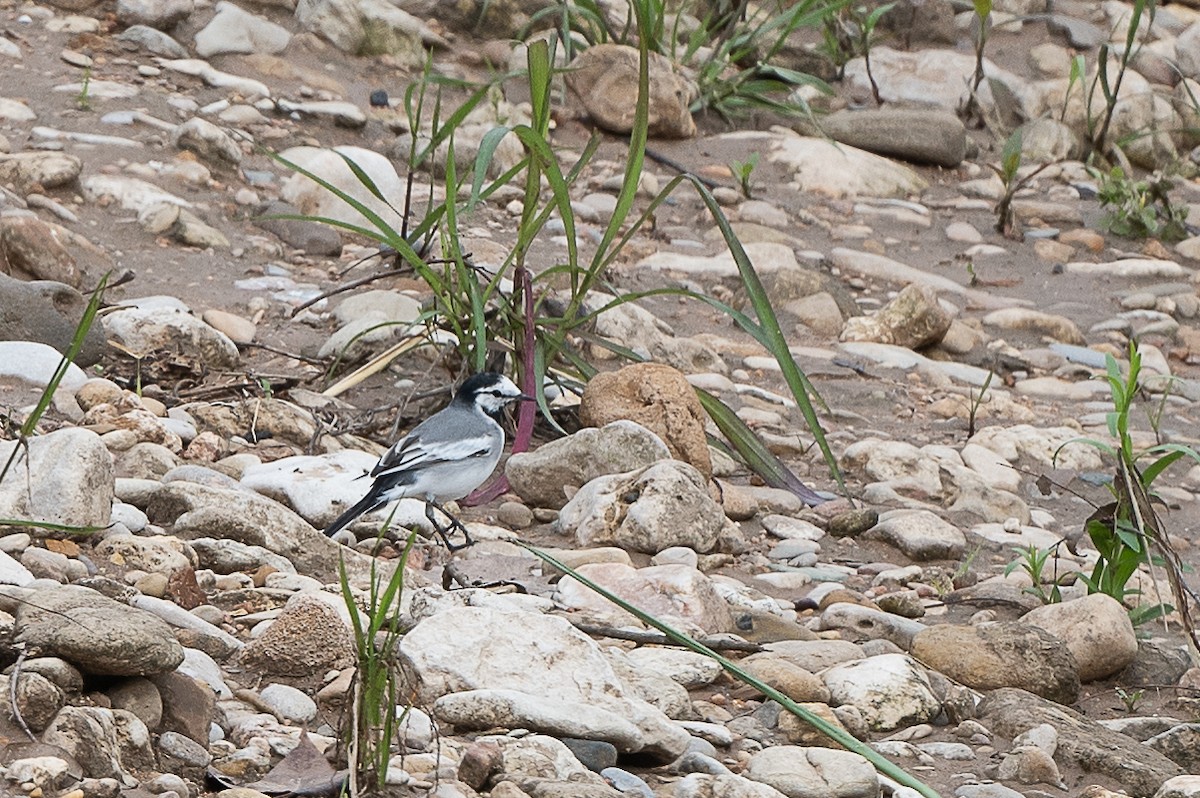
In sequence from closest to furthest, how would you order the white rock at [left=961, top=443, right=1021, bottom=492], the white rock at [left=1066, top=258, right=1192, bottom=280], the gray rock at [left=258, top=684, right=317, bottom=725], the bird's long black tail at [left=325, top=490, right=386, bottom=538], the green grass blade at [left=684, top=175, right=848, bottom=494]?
the gray rock at [left=258, top=684, right=317, bottom=725], the bird's long black tail at [left=325, top=490, right=386, bottom=538], the green grass blade at [left=684, top=175, right=848, bottom=494], the white rock at [left=961, top=443, right=1021, bottom=492], the white rock at [left=1066, top=258, right=1192, bottom=280]

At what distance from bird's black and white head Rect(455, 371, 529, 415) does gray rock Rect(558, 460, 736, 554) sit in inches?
14.6

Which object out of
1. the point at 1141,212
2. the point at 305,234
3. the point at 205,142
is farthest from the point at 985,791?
the point at 1141,212

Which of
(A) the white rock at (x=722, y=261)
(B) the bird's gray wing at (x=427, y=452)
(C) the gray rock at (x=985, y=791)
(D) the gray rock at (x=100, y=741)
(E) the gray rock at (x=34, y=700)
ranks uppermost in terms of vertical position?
(E) the gray rock at (x=34, y=700)

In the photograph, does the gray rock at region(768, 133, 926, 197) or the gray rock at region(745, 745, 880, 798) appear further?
the gray rock at region(768, 133, 926, 197)

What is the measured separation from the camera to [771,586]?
4211 millimetres

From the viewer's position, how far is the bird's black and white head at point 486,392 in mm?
4477

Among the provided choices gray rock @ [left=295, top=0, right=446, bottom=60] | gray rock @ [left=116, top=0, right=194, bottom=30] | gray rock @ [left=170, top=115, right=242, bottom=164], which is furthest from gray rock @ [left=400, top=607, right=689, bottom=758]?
gray rock @ [left=295, top=0, right=446, bottom=60]

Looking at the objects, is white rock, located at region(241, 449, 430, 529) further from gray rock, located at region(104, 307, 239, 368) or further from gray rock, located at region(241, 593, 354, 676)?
gray rock, located at region(241, 593, 354, 676)

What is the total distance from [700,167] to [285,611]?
218 inches

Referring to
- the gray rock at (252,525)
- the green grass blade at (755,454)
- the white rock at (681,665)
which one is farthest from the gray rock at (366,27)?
the white rock at (681,665)

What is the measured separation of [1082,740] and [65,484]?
2.23 metres

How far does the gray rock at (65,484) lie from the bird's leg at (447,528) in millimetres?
925

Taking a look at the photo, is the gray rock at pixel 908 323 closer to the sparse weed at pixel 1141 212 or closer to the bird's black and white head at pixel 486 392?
the sparse weed at pixel 1141 212

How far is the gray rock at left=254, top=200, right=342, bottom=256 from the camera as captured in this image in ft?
21.1
